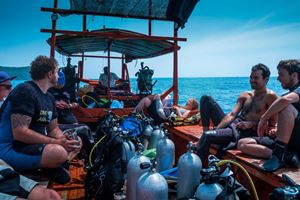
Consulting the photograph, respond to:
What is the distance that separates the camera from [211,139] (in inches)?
153

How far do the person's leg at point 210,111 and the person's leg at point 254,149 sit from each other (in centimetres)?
131

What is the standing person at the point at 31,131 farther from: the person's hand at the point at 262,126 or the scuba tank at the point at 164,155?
the person's hand at the point at 262,126

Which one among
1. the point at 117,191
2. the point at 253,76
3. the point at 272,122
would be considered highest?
the point at 253,76

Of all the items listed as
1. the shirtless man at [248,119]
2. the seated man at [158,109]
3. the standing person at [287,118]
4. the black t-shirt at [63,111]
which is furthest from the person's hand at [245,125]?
the black t-shirt at [63,111]

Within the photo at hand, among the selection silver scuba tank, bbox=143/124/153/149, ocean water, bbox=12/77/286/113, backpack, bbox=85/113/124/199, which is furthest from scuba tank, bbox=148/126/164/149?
ocean water, bbox=12/77/286/113

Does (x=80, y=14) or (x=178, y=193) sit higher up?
(x=80, y=14)

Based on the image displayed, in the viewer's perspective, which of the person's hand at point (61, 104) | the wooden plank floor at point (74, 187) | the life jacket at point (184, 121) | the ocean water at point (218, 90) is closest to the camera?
the wooden plank floor at point (74, 187)

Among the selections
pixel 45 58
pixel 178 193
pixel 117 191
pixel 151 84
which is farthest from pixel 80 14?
pixel 178 193

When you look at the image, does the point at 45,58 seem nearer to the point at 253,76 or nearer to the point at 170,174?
the point at 170,174

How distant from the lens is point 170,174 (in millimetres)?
3369

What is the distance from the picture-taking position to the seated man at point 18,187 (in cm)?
210

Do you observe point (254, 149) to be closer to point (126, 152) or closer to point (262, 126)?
point (262, 126)

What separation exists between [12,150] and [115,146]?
3.72ft

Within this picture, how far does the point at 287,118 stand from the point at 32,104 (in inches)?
105
